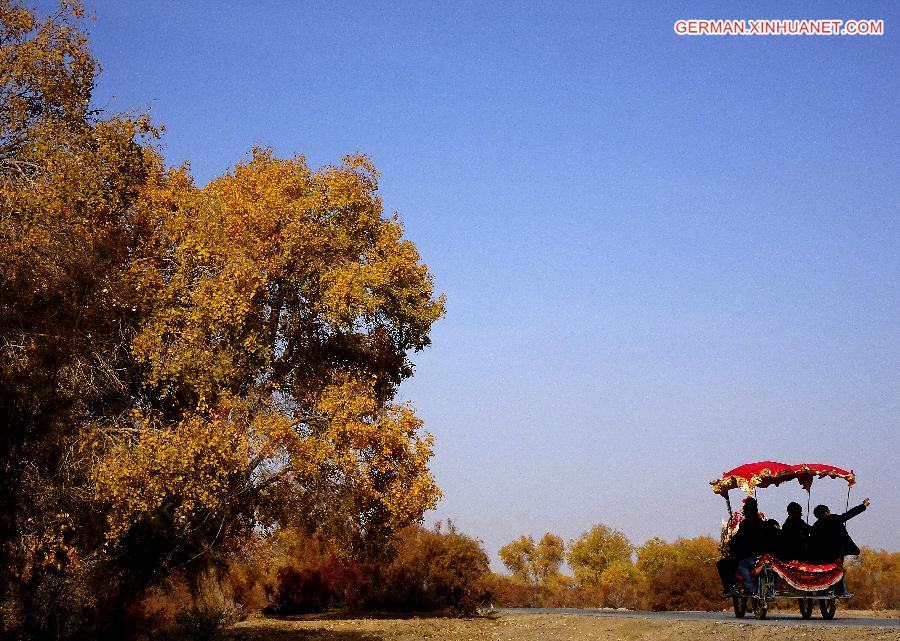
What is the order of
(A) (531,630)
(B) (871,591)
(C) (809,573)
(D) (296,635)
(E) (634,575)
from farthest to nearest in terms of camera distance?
(E) (634,575), (B) (871,591), (D) (296,635), (A) (531,630), (C) (809,573)

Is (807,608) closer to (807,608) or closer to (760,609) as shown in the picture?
(807,608)

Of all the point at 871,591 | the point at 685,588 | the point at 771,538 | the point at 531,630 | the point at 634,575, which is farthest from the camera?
the point at 634,575

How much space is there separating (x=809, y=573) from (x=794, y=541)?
2.09ft

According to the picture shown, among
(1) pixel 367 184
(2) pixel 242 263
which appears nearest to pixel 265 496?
(2) pixel 242 263

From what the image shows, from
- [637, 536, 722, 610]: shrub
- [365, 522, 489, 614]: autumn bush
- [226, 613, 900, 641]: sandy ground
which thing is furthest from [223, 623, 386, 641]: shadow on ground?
[637, 536, 722, 610]: shrub

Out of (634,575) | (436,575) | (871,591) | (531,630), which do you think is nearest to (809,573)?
(531,630)

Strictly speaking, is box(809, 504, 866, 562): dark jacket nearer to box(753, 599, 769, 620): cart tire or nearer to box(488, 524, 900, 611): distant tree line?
box(753, 599, 769, 620): cart tire

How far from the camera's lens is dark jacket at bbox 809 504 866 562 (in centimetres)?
1912

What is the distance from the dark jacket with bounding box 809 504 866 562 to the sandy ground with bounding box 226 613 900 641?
7.54 ft

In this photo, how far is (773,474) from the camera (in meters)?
20.5

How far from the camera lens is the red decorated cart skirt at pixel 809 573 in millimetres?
19078

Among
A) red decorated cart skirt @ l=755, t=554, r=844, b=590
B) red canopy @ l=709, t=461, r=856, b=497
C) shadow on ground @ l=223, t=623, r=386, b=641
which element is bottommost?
shadow on ground @ l=223, t=623, r=386, b=641

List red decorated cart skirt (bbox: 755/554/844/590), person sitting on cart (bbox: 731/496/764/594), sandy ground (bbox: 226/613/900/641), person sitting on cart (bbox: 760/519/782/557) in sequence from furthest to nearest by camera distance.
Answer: person sitting on cart (bbox: 731/496/764/594), person sitting on cart (bbox: 760/519/782/557), red decorated cart skirt (bbox: 755/554/844/590), sandy ground (bbox: 226/613/900/641)

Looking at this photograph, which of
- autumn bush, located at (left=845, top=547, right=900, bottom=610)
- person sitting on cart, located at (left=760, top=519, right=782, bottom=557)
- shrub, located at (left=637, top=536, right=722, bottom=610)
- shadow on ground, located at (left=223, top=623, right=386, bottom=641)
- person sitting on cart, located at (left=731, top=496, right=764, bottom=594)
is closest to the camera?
person sitting on cart, located at (left=760, top=519, right=782, bottom=557)
